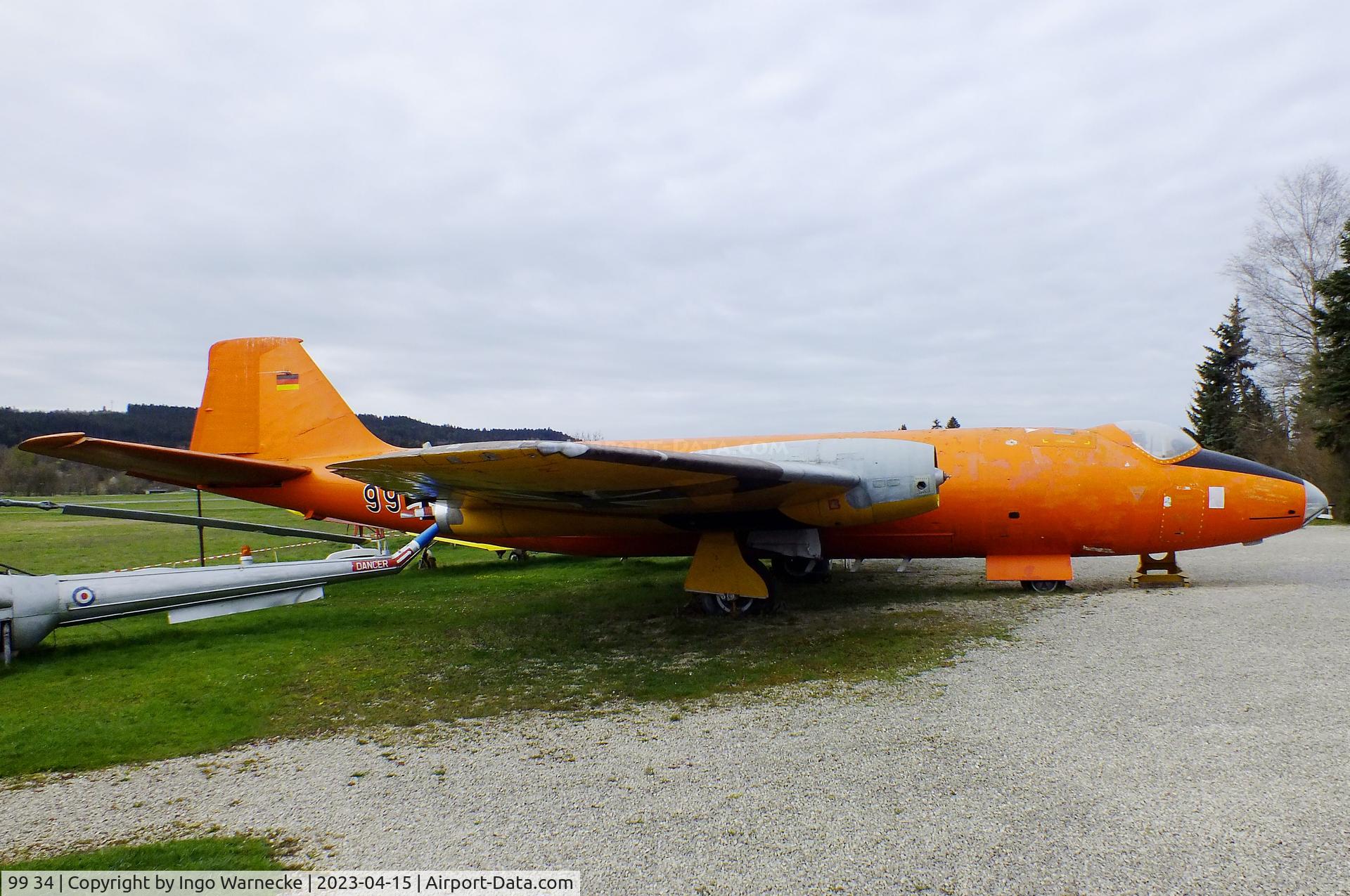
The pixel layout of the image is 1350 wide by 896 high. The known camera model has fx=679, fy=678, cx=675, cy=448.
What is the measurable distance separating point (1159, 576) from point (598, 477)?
8941 millimetres

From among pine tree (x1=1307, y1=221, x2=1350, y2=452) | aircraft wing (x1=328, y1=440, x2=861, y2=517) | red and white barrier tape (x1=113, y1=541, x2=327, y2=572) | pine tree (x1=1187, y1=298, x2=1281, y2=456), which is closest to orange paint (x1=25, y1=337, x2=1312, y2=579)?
aircraft wing (x1=328, y1=440, x2=861, y2=517)

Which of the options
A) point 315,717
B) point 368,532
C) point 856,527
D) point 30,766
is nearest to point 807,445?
point 856,527

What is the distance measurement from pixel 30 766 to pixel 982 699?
269 inches

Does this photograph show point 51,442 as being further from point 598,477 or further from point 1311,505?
point 1311,505

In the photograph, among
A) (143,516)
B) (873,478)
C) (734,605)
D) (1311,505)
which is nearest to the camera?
(873,478)

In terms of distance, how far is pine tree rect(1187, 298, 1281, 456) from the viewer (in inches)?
1233

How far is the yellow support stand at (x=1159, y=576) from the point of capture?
984 cm

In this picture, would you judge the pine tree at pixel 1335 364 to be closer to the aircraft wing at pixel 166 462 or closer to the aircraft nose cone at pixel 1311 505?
the aircraft nose cone at pixel 1311 505

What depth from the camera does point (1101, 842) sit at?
3.24 metres

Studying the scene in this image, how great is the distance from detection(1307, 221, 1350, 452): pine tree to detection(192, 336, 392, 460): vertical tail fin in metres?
27.7

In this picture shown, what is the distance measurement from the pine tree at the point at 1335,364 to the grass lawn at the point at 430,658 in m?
19.6

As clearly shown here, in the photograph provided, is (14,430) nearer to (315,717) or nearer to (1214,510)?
(315,717)

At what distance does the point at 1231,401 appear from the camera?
1326 inches

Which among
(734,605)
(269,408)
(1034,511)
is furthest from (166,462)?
(1034,511)
